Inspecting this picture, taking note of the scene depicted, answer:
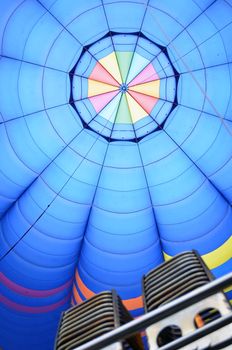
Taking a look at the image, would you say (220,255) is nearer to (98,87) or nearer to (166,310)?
(98,87)

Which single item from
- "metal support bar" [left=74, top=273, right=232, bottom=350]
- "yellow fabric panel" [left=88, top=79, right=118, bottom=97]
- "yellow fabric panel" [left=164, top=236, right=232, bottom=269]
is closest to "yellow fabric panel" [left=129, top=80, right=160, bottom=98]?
"yellow fabric panel" [left=88, top=79, right=118, bottom=97]

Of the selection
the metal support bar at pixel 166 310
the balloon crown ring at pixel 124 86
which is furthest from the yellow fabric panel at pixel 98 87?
the metal support bar at pixel 166 310

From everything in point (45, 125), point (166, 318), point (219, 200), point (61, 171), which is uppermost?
point (45, 125)

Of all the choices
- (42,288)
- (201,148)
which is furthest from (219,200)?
(42,288)

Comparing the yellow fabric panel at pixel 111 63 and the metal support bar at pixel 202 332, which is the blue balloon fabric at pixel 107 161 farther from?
the metal support bar at pixel 202 332

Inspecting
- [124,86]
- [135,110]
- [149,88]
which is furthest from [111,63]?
[135,110]

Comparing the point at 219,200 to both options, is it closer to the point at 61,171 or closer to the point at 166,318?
the point at 61,171
